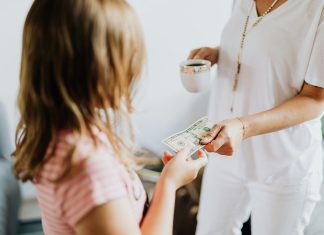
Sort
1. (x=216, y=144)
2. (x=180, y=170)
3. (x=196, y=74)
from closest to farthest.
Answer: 1. (x=180, y=170)
2. (x=216, y=144)
3. (x=196, y=74)

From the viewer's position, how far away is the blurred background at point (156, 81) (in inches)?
61.6

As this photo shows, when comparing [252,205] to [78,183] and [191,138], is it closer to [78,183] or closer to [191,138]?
[191,138]

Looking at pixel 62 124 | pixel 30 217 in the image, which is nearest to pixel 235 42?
pixel 62 124

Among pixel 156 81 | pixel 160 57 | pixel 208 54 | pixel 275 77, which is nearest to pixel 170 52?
pixel 160 57

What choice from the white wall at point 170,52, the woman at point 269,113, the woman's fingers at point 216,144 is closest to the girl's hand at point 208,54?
the woman at point 269,113

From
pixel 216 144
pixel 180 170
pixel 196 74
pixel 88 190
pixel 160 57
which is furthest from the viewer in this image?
pixel 160 57

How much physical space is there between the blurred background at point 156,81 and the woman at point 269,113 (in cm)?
57

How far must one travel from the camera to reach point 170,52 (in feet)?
6.04

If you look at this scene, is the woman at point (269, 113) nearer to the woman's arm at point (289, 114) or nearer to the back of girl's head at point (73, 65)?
the woman's arm at point (289, 114)

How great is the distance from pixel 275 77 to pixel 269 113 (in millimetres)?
107

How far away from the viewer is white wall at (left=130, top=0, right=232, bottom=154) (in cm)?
176

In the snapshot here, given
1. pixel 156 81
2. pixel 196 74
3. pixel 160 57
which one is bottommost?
pixel 156 81

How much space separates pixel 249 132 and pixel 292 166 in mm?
182

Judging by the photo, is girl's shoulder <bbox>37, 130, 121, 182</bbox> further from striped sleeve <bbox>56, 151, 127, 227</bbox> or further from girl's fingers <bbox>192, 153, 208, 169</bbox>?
girl's fingers <bbox>192, 153, 208, 169</bbox>
